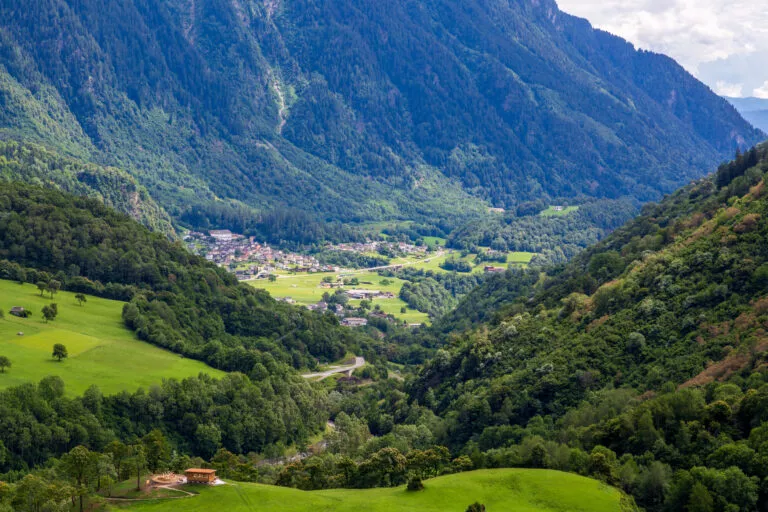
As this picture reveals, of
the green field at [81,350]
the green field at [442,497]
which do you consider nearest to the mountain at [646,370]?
the green field at [442,497]

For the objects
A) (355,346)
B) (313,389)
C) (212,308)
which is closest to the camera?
(313,389)

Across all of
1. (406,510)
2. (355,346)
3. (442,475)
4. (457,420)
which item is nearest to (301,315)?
(355,346)

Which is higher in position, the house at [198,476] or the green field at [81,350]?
the green field at [81,350]

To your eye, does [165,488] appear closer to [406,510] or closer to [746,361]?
[406,510]

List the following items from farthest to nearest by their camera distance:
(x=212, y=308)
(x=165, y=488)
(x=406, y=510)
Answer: (x=212, y=308), (x=165, y=488), (x=406, y=510)

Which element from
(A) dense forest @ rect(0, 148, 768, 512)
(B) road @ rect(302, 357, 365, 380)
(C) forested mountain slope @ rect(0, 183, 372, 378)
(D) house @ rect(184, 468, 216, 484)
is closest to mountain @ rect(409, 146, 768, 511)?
(A) dense forest @ rect(0, 148, 768, 512)

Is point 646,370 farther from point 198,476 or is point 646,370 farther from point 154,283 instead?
point 154,283

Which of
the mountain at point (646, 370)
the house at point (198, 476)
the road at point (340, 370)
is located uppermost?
the mountain at point (646, 370)

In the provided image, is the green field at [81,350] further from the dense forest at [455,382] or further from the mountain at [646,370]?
the mountain at [646,370]
